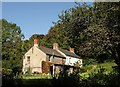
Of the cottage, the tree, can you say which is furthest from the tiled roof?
Result: the tree

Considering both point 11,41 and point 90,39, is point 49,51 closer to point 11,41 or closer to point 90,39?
point 11,41

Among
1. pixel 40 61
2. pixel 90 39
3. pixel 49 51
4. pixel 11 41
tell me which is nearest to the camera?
pixel 90 39


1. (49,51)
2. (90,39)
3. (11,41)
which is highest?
(11,41)

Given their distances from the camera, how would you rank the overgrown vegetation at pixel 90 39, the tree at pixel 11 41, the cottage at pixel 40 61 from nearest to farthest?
1. the overgrown vegetation at pixel 90 39
2. the cottage at pixel 40 61
3. the tree at pixel 11 41

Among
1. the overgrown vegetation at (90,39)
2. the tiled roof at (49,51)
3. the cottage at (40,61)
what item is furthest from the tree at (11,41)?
the overgrown vegetation at (90,39)

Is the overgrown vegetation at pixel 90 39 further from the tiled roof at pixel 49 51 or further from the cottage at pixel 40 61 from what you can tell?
the tiled roof at pixel 49 51

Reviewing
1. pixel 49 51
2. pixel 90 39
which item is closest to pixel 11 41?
pixel 49 51

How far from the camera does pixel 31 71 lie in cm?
6888

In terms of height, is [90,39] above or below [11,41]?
below

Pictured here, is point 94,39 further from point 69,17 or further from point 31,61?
point 31,61

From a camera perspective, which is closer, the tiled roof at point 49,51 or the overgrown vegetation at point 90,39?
the overgrown vegetation at point 90,39

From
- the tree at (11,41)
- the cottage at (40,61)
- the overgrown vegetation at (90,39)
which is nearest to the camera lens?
the overgrown vegetation at (90,39)

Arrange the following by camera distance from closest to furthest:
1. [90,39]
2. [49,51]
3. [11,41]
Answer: [90,39] < [49,51] < [11,41]

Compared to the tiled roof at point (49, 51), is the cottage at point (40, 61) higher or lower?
lower
